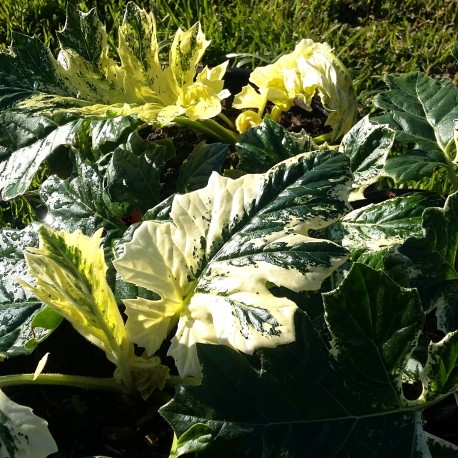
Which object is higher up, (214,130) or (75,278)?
(75,278)

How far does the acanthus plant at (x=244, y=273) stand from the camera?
788 millimetres

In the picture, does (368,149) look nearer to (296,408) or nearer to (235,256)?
(235,256)

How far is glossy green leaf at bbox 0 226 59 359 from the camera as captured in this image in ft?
3.15

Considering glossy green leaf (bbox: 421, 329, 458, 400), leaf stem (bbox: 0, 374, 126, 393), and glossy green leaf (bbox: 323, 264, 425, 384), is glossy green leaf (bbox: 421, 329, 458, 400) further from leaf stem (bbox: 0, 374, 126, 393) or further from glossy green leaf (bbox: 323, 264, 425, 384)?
leaf stem (bbox: 0, 374, 126, 393)

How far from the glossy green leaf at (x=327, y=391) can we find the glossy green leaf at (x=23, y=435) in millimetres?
A: 142

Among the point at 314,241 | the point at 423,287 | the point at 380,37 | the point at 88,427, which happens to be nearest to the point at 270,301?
the point at 314,241

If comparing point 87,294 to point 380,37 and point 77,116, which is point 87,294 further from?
point 380,37

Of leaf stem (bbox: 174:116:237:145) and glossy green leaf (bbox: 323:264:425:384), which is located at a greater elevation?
glossy green leaf (bbox: 323:264:425:384)

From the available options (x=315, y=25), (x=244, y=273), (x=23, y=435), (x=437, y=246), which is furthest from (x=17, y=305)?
(x=315, y=25)

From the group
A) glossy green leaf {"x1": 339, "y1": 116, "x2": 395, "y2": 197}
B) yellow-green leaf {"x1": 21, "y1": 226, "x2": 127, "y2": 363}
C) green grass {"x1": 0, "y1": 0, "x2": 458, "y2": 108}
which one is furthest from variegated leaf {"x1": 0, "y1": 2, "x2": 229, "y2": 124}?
green grass {"x1": 0, "y1": 0, "x2": 458, "y2": 108}

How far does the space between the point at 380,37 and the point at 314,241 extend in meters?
1.59

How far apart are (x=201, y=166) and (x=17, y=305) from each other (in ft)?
1.26

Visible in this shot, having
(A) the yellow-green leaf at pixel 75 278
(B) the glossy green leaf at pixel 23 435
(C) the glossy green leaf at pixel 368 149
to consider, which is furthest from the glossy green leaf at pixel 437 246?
(B) the glossy green leaf at pixel 23 435

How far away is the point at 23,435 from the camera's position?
82 centimetres
